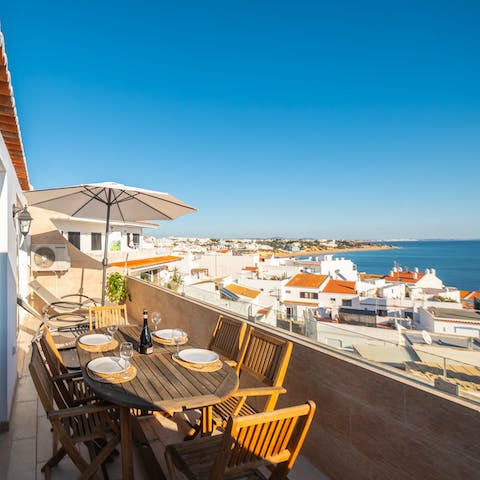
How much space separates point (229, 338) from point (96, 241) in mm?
15087

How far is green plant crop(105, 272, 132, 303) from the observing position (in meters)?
8.23

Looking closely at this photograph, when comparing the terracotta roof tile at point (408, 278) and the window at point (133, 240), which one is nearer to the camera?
the terracotta roof tile at point (408, 278)

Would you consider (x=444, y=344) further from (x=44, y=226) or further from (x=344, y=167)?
(x=344, y=167)

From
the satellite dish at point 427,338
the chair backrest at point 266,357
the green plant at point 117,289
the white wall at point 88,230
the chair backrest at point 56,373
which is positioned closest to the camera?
the satellite dish at point 427,338

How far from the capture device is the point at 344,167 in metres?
46.7

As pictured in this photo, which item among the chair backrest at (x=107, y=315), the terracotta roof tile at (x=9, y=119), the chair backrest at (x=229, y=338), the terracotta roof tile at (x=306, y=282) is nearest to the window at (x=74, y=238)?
the terracotta roof tile at (x=306, y=282)

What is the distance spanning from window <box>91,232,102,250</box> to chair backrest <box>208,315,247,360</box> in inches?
578

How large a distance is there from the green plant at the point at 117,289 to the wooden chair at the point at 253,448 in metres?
6.73

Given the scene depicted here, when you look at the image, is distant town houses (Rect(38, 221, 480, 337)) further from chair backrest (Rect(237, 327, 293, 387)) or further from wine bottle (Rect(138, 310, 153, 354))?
wine bottle (Rect(138, 310, 153, 354))

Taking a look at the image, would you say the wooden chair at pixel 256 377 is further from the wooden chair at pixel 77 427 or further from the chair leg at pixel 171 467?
the wooden chair at pixel 77 427

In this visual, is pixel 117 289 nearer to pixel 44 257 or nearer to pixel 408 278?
pixel 44 257

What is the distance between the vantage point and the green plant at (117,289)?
324 inches

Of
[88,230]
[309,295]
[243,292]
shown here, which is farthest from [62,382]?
[88,230]

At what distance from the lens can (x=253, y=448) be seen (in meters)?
1.68
